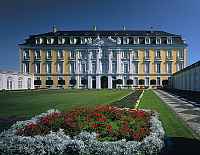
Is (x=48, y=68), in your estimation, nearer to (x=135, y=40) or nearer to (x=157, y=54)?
(x=135, y=40)

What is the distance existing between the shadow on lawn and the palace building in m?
66.8

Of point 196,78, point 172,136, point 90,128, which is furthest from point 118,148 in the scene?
point 196,78

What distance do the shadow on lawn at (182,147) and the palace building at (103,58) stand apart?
6681 centimetres

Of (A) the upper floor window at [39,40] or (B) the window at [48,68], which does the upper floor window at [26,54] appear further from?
(B) the window at [48,68]

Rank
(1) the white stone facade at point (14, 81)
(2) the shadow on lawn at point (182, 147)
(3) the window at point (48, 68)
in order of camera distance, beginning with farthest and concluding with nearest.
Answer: (3) the window at point (48, 68)
(1) the white stone facade at point (14, 81)
(2) the shadow on lawn at point (182, 147)

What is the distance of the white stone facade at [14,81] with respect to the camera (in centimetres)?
5516

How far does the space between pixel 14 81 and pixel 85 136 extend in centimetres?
5446

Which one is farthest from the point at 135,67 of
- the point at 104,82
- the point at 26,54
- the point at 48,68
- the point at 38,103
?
the point at 38,103

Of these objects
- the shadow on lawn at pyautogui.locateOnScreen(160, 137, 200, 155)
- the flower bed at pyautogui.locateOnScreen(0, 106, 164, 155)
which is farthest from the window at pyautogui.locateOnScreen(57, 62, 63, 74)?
the shadow on lawn at pyautogui.locateOnScreen(160, 137, 200, 155)

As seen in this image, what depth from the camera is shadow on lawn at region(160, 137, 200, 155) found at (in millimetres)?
8195

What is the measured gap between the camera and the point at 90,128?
8.57m

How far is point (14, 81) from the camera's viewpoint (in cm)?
6069

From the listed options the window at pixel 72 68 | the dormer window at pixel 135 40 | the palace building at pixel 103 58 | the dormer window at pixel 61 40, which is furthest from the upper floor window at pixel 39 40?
the dormer window at pixel 135 40

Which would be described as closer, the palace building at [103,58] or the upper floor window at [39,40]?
the palace building at [103,58]
